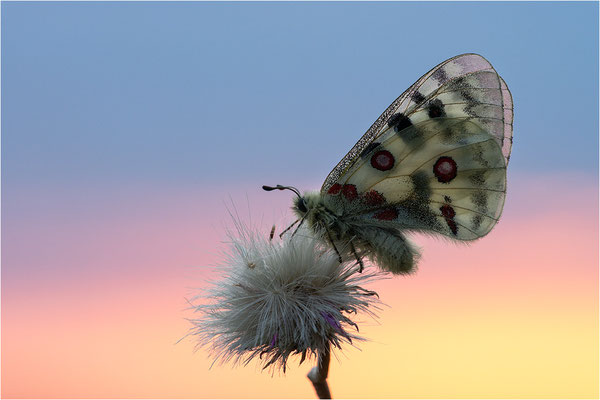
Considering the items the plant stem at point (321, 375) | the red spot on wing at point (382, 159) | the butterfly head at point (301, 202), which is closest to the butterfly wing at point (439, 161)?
the red spot on wing at point (382, 159)

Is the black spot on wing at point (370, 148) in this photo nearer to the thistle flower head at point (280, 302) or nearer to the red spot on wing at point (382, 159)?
the red spot on wing at point (382, 159)

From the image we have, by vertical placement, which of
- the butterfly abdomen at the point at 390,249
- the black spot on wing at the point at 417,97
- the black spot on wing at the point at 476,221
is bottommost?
the butterfly abdomen at the point at 390,249

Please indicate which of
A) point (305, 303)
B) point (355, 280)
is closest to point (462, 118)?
point (355, 280)

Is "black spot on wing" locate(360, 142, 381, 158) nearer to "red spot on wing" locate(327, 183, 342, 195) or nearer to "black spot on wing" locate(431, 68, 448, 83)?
"red spot on wing" locate(327, 183, 342, 195)

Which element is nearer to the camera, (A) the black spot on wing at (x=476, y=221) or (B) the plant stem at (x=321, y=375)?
(B) the plant stem at (x=321, y=375)

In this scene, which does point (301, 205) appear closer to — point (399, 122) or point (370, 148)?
point (370, 148)

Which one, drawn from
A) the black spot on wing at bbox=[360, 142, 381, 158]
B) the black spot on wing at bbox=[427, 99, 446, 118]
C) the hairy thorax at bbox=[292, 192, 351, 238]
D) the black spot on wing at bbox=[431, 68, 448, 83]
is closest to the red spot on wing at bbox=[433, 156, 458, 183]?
the black spot on wing at bbox=[427, 99, 446, 118]
